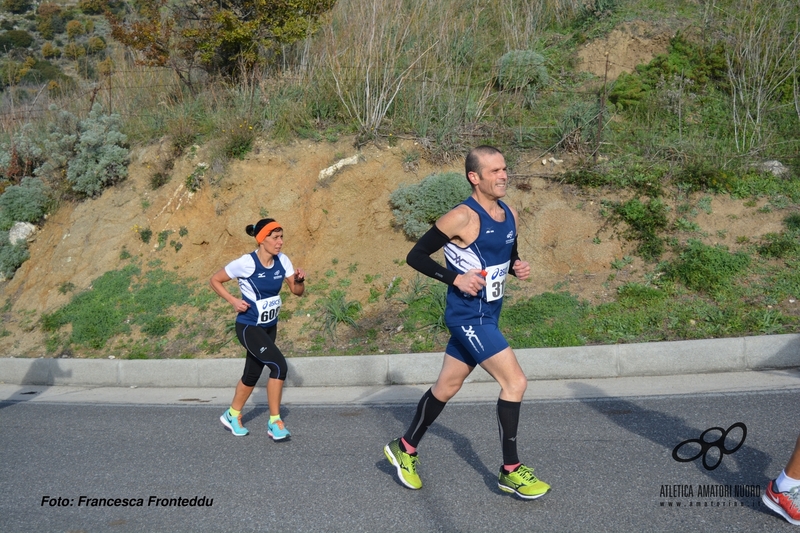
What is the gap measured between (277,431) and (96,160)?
9.57m

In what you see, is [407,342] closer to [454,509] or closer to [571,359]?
[571,359]

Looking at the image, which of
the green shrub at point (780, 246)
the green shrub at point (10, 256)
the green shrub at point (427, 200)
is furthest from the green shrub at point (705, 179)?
the green shrub at point (10, 256)

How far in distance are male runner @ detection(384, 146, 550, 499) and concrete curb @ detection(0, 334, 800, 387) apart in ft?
10.7

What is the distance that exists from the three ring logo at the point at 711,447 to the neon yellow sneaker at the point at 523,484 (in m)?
1.15

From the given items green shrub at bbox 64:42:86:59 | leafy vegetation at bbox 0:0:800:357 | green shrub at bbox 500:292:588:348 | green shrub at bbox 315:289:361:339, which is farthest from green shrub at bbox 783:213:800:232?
green shrub at bbox 64:42:86:59

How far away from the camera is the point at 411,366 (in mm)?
8219

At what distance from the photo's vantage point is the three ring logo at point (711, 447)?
5.00 meters

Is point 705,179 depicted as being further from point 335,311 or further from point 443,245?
point 443,245

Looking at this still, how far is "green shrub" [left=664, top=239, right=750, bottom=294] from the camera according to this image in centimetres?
882

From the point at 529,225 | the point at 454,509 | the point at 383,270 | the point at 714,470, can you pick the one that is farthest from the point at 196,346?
the point at 714,470

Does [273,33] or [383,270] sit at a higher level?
[273,33]

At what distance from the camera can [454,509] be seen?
458 centimetres

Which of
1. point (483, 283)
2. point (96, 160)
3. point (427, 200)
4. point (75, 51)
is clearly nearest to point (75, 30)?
point (75, 51)

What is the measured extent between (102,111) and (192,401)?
8.85 m
